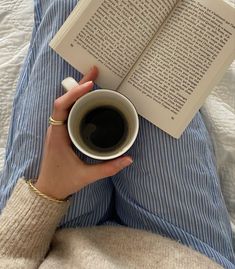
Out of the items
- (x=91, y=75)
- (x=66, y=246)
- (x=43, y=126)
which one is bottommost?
(x=66, y=246)

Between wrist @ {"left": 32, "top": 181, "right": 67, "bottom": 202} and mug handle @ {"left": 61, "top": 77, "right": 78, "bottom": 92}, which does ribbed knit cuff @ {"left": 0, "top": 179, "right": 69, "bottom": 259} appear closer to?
wrist @ {"left": 32, "top": 181, "right": 67, "bottom": 202}

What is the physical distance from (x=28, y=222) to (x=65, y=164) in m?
0.11

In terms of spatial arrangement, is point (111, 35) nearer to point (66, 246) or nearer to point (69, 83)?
point (69, 83)

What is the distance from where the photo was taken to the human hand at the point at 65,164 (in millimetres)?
594

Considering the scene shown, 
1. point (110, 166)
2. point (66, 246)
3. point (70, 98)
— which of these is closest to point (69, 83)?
point (70, 98)

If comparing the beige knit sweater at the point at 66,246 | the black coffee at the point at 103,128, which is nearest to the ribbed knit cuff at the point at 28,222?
the beige knit sweater at the point at 66,246

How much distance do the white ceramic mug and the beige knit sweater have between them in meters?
0.11

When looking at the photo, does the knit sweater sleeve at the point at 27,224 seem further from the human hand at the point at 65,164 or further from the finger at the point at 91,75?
the finger at the point at 91,75

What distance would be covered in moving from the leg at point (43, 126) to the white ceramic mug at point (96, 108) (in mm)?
75

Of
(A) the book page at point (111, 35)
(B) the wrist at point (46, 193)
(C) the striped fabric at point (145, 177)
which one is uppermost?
(A) the book page at point (111, 35)

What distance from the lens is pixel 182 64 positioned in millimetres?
651

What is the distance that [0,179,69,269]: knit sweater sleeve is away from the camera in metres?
0.63

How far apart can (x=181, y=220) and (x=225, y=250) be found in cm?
10

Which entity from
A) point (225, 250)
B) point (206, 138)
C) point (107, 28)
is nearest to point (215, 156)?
point (206, 138)
